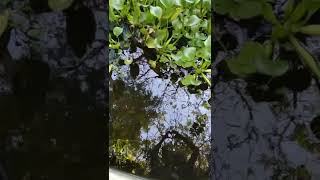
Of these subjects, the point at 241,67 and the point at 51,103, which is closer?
the point at 241,67

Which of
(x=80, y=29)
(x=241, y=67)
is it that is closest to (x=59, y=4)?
(x=80, y=29)

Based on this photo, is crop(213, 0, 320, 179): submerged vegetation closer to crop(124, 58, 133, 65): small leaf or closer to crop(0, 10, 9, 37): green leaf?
crop(0, 10, 9, 37): green leaf

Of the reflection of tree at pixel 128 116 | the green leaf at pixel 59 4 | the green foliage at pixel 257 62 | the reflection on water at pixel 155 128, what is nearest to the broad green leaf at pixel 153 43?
the reflection on water at pixel 155 128

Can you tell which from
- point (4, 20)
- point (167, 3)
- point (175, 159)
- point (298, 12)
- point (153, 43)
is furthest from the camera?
point (175, 159)

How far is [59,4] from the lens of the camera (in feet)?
1.72

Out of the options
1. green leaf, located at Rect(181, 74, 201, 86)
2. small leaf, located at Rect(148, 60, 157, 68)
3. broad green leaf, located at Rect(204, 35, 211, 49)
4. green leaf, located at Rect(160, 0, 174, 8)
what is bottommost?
green leaf, located at Rect(181, 74, 201, 86)

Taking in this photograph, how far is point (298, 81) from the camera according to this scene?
435 millimetres

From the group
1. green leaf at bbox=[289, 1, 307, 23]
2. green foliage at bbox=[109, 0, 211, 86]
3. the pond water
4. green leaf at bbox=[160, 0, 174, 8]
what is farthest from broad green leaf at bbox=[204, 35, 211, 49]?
green leaf at bbox=[289, 1, 307, 23]

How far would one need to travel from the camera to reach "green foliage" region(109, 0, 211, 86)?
94 centimetres

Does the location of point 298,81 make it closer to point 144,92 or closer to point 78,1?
point 78,1

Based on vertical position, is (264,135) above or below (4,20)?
below

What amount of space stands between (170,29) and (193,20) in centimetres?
9

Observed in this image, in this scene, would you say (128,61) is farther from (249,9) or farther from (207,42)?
(249,9)

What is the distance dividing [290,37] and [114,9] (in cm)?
66
